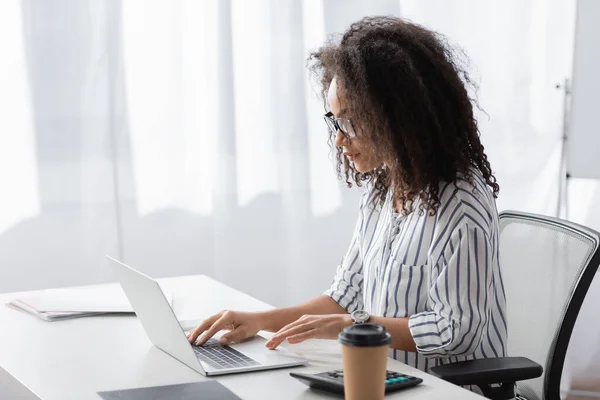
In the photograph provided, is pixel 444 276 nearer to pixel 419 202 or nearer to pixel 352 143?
pixel 419 202

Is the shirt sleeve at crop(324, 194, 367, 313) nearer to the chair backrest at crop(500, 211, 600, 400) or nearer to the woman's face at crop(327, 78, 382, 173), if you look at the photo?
the woman's face at crop(327, 78, 382, 173)

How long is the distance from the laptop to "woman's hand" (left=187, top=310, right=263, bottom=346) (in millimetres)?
14

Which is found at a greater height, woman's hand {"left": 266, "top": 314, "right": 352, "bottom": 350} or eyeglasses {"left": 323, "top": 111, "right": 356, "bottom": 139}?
eyeglasses {"left": 323, "top": 111, "right": 356, "bottom": 139}

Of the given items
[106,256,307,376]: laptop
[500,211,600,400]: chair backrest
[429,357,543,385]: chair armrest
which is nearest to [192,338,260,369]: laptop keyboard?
[106,256,307,376]: laptop

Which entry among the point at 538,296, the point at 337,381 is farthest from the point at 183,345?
the point at 538,296

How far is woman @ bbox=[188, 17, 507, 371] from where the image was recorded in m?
1.65

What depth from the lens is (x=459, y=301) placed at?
5.39ft

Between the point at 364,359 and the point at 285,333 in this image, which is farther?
the point at 285,333

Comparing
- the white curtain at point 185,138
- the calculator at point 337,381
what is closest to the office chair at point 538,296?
the calculator at point 337,381

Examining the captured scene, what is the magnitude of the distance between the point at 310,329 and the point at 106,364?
1.19ft

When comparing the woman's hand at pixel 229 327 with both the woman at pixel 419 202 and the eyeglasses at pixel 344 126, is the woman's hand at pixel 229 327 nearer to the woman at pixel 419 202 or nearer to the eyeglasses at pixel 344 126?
the woman at pixel 419 202

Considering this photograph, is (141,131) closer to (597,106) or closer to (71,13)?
(71,13)

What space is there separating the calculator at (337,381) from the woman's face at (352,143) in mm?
530

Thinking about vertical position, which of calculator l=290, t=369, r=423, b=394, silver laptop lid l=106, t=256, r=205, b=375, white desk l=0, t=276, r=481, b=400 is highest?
silver laptop lid l=106, t=256, r=205, b=375
